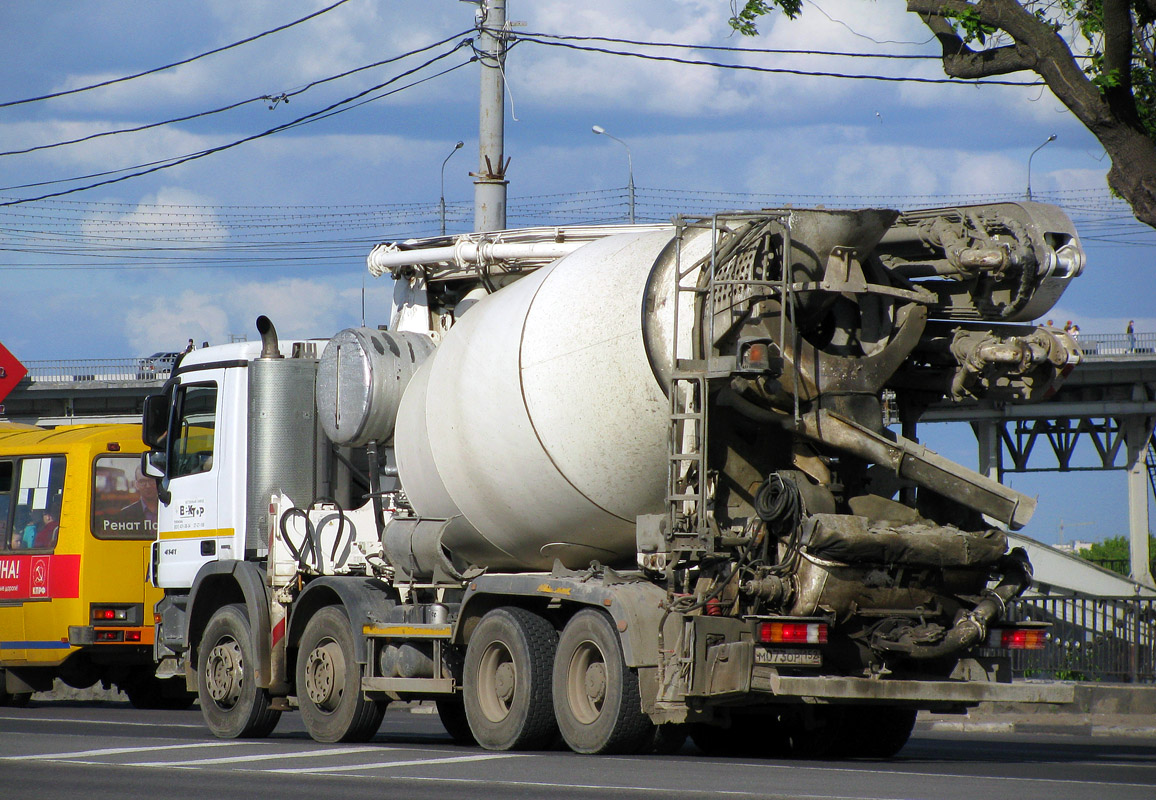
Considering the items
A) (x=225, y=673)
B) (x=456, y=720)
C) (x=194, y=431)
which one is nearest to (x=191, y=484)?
(x=194, y=431)

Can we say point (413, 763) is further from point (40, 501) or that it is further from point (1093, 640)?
point (1093, 640)

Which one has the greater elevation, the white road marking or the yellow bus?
the yellow bus

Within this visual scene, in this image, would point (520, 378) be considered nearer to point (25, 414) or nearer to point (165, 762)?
point (165, 762)

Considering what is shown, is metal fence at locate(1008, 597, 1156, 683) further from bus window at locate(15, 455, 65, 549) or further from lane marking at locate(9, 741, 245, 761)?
bus window at locate(15, 455, 65, 549)

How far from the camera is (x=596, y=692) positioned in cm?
1030

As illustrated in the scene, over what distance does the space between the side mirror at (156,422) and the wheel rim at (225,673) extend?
1.97 m

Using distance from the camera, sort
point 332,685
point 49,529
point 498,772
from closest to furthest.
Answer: point 498,772, point 332,685, point 49,529

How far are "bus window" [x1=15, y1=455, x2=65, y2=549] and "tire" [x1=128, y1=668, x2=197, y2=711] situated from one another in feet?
7.60

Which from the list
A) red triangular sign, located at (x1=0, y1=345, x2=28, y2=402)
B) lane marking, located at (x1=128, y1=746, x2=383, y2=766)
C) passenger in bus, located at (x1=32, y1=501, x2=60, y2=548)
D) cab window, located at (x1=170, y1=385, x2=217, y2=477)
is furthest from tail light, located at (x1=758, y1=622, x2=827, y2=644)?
red triangular sign, located at (x1=0, y1=345, x2=28, y2=402)

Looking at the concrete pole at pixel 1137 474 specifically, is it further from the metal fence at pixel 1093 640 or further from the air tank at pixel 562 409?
the air tank at pixel 562 409

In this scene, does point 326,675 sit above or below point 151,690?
above

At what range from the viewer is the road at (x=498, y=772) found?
8.05 meters

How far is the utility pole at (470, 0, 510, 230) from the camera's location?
17.7 m

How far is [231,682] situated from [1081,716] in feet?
26.1
